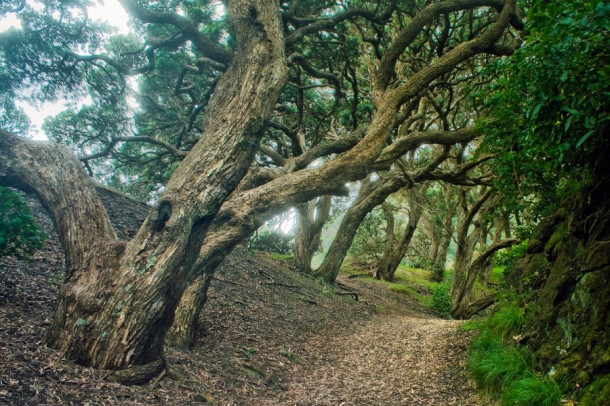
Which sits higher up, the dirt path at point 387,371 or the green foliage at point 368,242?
the green foliage at point 368,242

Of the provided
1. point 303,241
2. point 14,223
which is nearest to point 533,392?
point 14,223

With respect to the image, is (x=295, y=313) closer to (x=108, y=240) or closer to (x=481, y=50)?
(x=108, y=240)

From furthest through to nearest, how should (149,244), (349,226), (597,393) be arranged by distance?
1. (349,226)
2. (149,244)
3. (597,393)

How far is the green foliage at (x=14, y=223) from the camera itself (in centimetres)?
341

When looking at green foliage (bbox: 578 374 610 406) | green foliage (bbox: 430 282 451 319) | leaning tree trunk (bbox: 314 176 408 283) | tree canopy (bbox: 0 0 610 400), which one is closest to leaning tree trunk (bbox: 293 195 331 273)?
leaning tree trunk (bbox: 314 176 408 283)

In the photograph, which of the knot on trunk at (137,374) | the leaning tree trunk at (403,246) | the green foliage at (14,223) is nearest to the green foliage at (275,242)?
the leaning tree trunk at (403,246)

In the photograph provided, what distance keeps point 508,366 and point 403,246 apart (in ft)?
37.7

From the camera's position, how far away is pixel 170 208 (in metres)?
3.56

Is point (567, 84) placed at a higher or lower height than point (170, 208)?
higher

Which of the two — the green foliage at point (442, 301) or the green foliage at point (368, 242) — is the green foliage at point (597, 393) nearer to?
the green foliage at point (442, 301)

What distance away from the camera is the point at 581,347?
3195 mm

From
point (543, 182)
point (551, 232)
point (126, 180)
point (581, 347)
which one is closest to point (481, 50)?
point (543, 182)

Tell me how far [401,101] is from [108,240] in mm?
4574

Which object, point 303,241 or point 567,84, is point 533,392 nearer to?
point 567,84
